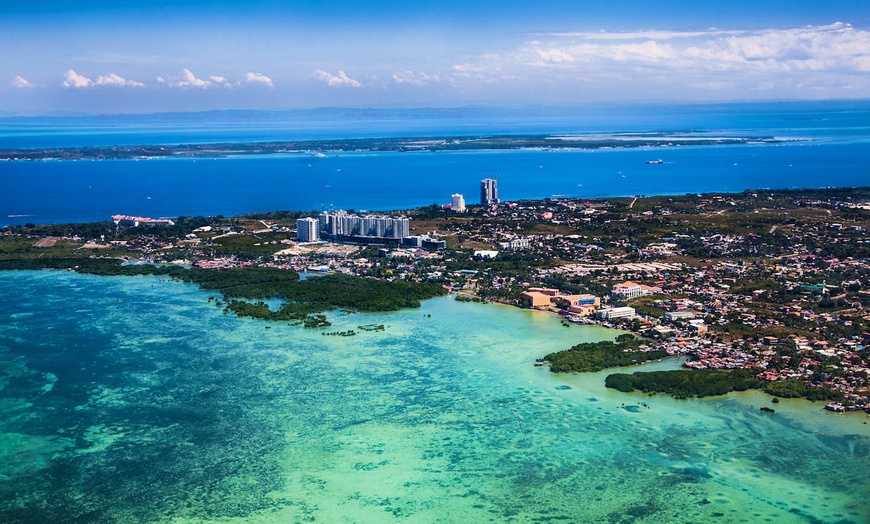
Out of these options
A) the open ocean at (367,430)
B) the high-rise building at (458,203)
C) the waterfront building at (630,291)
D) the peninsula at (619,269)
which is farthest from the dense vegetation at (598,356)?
the high-rise building at (458,203)

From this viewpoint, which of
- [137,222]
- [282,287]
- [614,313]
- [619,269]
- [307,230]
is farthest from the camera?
[137,222]

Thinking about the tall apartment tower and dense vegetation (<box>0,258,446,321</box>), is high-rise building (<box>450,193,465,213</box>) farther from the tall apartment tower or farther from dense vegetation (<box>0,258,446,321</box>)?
dense vegetation (<box>0,258,446,321</box>)

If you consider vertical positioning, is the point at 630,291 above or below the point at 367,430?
above

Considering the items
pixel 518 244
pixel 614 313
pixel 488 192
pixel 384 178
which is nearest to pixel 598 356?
pixel 614 313

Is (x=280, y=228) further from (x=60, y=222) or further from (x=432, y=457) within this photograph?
(x=432, y=457)

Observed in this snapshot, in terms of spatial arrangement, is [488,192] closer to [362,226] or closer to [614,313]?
[362,226]

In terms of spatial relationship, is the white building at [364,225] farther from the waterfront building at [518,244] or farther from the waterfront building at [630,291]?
the waterfront building at [630,291]
